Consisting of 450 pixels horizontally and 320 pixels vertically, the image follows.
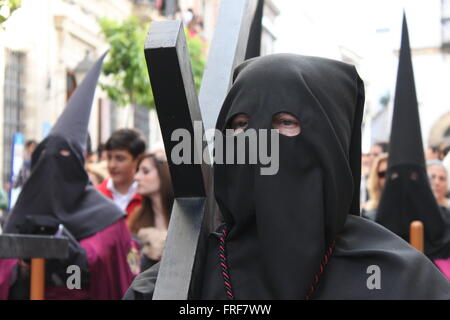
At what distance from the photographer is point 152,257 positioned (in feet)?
15.8

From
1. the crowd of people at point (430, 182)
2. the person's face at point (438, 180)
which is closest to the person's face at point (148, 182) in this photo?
the crowd of people at point (430, 182)

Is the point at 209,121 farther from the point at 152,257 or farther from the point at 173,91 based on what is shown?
the point at 152,257

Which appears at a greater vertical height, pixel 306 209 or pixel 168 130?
pixel 168 130

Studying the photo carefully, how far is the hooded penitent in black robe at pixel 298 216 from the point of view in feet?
7.27

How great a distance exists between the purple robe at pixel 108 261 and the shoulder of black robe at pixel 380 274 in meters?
3.17

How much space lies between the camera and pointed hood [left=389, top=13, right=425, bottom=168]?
519 centimetres

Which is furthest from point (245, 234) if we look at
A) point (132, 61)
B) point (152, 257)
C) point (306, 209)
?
point (132, 61)

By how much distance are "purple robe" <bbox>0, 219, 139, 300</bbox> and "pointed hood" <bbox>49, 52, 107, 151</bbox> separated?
57cm

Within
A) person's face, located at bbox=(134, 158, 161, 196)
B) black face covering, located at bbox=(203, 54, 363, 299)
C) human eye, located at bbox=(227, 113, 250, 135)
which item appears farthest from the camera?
person's face, located at bbox=(134, 158, 161, 196)

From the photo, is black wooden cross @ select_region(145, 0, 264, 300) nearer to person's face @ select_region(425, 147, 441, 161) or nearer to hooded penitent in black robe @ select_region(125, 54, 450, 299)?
hooded penitent in black robe @ select_region(125, 54, 450, 299)

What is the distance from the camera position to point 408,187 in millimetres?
5523

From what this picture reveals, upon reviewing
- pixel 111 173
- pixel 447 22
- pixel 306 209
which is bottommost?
pixel 111 173

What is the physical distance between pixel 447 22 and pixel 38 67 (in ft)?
32.6

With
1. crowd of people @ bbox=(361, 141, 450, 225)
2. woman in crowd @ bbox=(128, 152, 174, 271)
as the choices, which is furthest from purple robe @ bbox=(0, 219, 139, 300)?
crowd of people @ bbox=(361, 141, 450, 225)
